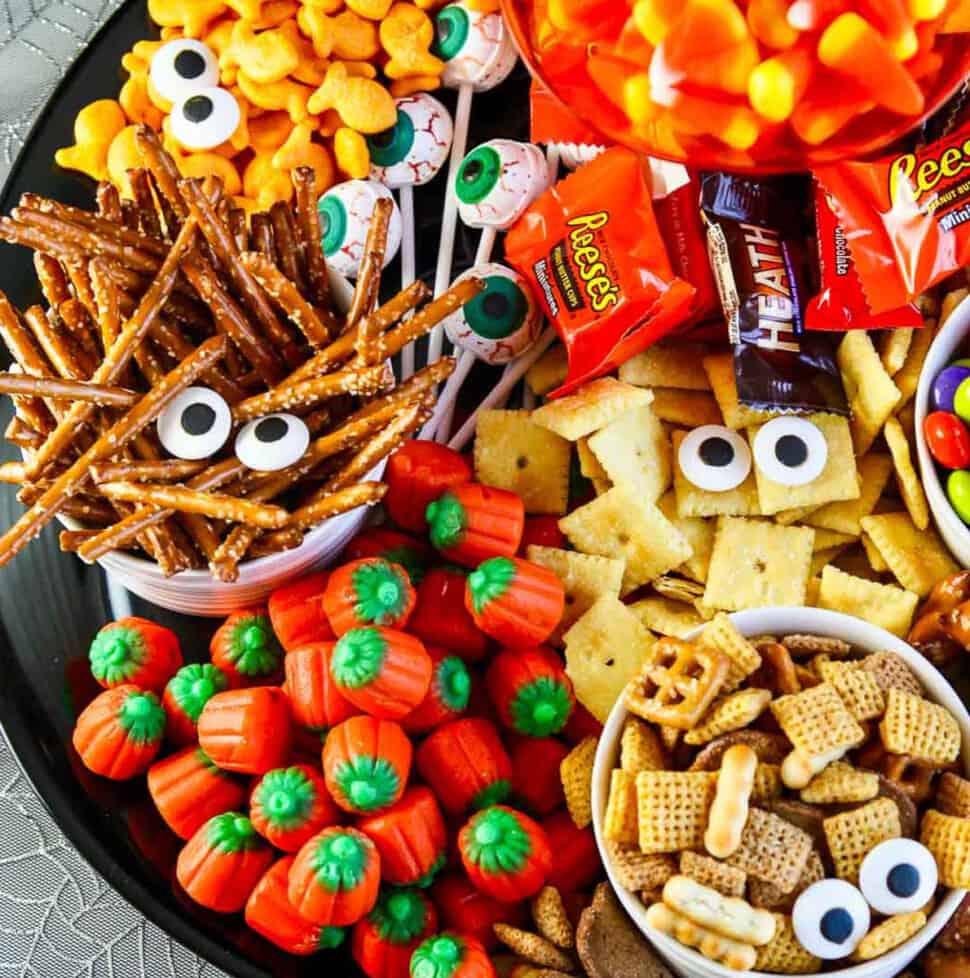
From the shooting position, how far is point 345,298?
129cm

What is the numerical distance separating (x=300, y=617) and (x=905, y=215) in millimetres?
697

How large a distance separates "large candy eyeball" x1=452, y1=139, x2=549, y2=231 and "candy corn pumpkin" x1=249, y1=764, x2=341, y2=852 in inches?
24.3

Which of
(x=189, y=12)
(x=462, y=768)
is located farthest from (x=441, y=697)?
(x=189, y=12)

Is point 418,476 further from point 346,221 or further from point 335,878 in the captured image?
point 335,878

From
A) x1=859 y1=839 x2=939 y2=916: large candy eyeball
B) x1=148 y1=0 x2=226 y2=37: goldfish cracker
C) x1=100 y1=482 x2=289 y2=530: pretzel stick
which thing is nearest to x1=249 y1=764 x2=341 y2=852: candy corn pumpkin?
x1=100 y1=482 x2=289 y2=530: pretzel stick

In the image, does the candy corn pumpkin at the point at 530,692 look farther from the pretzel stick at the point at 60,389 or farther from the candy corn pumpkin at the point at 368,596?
the pretzel stick at the point at 60,389

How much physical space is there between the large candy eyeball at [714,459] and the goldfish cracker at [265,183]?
498 millimetres

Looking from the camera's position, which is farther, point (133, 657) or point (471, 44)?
point (471, 44)

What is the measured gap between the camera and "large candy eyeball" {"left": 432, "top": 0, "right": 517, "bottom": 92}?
146 centimetres

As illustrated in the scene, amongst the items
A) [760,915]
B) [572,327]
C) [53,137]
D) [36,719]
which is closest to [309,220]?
[572,327]

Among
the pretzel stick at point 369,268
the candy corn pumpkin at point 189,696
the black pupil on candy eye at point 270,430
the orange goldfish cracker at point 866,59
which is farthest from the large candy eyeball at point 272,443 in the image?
the orange goldfish cracker at point 866,59

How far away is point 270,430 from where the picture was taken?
118 cm

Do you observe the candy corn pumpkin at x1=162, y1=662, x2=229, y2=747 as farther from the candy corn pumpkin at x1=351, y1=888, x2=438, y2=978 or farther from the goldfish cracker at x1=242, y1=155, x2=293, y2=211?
the goldfish cracker at x1=242, y1=155, x2=293, y2=211

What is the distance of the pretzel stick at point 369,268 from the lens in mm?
1206
